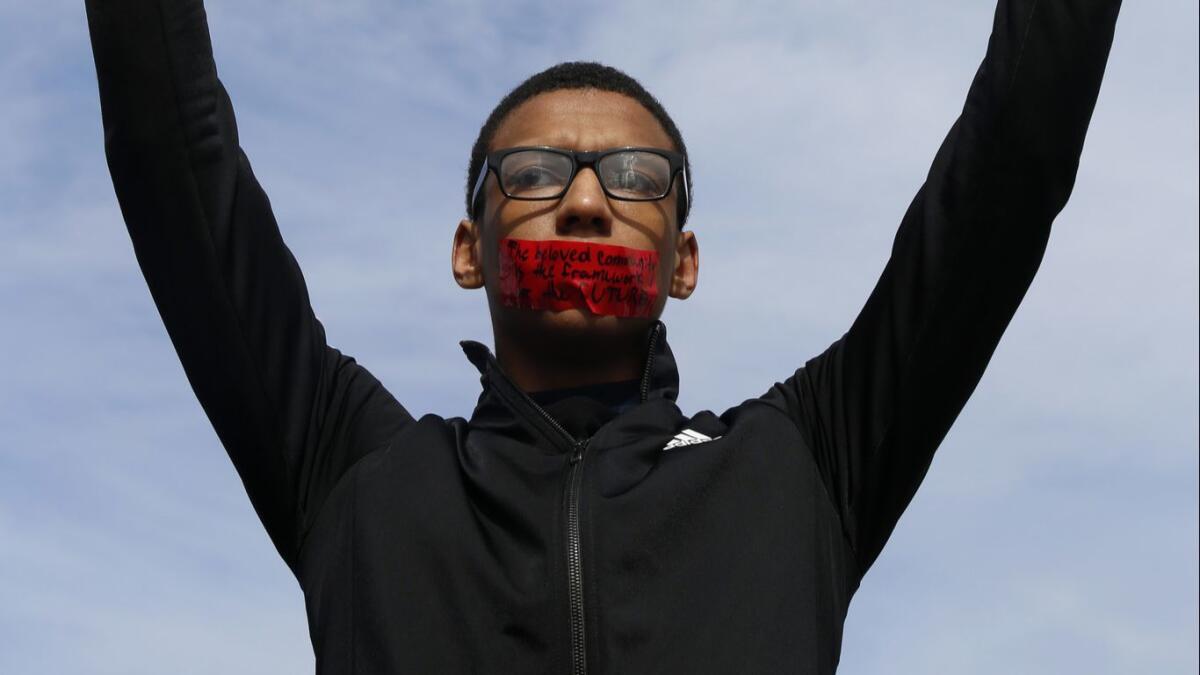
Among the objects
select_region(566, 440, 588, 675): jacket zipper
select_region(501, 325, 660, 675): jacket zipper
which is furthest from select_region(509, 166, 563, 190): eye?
select_region(566, 440, 588, 675): jacket zipper

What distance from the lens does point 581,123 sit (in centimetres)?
475

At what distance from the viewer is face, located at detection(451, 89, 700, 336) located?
180 inches

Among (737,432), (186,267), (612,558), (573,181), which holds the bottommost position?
(612,558)

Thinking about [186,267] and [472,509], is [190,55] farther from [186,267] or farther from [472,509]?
[472,509]

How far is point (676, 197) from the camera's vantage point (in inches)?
190

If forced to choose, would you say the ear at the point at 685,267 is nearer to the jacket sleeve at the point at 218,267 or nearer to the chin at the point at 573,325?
the chin at the point at 573,325

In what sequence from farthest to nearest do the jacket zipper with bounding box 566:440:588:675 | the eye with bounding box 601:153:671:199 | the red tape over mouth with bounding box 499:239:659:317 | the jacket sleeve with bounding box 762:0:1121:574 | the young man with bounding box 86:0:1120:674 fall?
the eye with bounding box 601:153:671:199 < the red tape over mouth with bounding box 499:239:659:317 < the jacket sleeve with bounding box 762:0:1121:574 < the young man with bounding box 86:0:1120:674 < the jacket zipper with bounding box 566:440:588:675

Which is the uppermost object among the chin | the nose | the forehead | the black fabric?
the forehead

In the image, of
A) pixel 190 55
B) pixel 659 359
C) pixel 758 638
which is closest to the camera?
pixel 758 638

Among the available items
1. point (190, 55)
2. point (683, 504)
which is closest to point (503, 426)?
point (683, 504)

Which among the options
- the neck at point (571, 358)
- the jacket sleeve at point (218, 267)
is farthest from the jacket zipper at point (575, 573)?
the jacket sleeve at point (218, 267)

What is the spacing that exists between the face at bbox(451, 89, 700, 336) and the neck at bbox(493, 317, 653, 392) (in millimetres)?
25

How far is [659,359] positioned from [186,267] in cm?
135

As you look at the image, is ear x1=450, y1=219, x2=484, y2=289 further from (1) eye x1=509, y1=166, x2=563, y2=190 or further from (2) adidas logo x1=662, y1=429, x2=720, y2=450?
(2) adidas logo x1=662, y1=429, x2=720, y2=450
